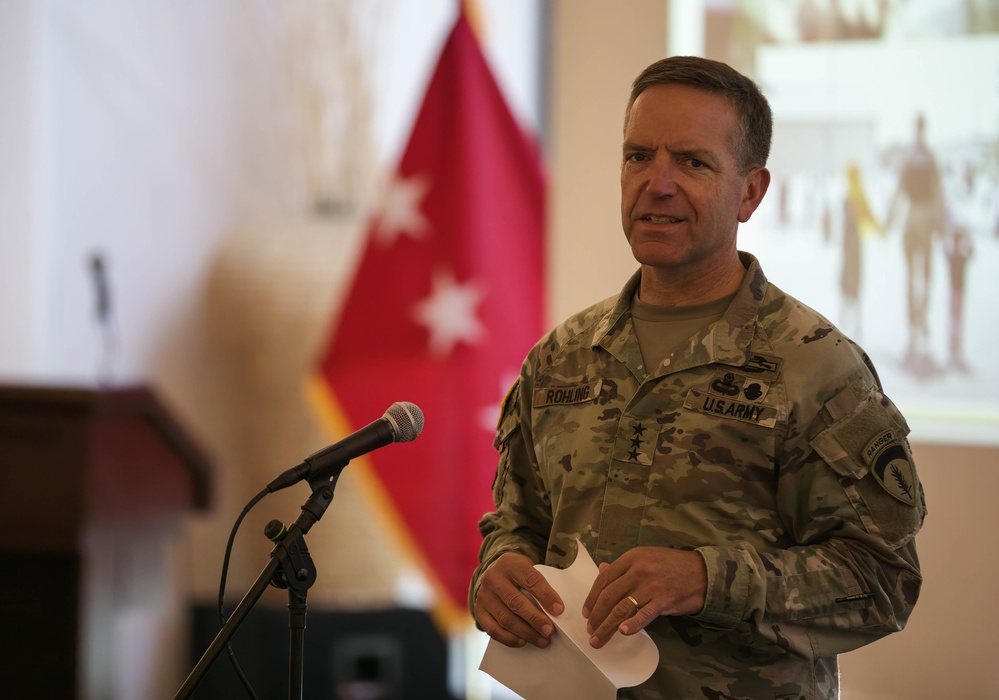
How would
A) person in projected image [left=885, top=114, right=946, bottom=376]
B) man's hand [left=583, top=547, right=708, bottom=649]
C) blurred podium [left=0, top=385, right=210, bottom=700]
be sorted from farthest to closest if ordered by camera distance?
blurred podium [left=0, top=385, right=210, bottom=700]
person in projected image [left=885, top=114, right=946, bottom=376]
man's hand [left=583, top=547, right=708, bottom=649]

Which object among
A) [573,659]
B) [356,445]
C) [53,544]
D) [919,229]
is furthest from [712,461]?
[53,544]

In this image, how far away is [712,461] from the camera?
1.29 meters

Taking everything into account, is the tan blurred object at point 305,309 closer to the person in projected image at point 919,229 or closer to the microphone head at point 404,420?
the person in projected image at point 919,229

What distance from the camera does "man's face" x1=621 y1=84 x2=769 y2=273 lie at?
132cm

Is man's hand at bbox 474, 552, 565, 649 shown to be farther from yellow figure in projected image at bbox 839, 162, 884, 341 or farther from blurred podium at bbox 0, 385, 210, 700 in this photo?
blurred podium at bbox 0, 385, 210, 700

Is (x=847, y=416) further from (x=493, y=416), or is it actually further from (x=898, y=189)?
(x=493, y=416)

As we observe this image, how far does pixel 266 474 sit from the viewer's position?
3854 mm

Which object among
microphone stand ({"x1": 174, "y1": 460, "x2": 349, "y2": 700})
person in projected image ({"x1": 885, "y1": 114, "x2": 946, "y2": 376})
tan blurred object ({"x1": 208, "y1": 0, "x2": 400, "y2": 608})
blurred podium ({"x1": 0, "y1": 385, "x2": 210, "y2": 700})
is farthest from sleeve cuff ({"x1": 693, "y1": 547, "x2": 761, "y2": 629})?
tan blurred object ({"x1": 208, "y1": 0, "x2": 400, "y2": 608})

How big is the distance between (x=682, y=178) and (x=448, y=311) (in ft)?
6.70

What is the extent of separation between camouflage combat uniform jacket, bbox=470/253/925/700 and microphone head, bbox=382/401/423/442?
23cm

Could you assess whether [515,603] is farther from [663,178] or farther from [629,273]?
[629,273]

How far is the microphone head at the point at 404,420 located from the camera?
1269 millimetres

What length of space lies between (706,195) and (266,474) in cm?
285

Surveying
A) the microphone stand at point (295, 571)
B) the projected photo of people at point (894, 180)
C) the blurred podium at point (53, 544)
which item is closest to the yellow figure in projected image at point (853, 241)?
the projected photo of people at point (894, 180)
